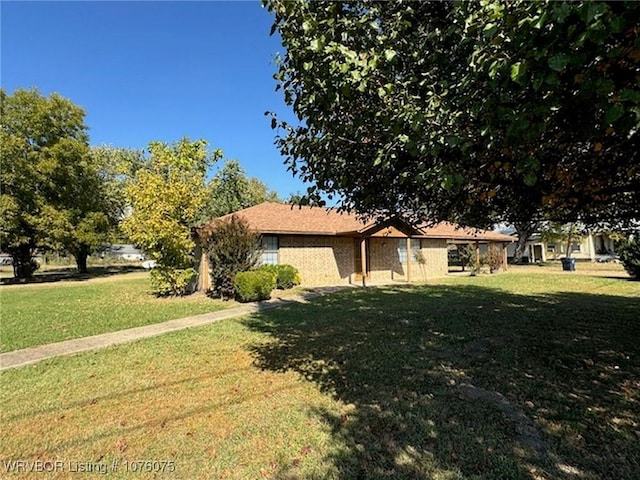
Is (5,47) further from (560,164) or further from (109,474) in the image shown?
(560,164)

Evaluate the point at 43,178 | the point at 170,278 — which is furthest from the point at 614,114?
the point at 43,178

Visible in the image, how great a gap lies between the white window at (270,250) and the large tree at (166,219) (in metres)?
3.55

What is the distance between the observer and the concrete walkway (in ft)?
22.2

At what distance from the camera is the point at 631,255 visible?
57.4 feet

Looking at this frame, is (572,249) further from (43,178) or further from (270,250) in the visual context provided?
(43,178)

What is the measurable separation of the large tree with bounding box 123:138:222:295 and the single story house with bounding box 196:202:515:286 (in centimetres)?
218

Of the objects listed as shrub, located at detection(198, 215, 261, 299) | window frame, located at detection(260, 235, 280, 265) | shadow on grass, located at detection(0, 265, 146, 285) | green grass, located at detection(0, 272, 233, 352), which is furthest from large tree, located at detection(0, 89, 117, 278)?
shrub, located at detection(198, 215, 261, 299)

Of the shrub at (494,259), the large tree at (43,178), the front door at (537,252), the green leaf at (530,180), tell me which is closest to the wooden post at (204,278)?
the large tree at (43,178)

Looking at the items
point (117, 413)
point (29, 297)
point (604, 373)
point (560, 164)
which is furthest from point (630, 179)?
point (29, 297)

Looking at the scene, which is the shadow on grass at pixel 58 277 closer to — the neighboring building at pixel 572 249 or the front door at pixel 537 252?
the neighboring building at pixel 572 249

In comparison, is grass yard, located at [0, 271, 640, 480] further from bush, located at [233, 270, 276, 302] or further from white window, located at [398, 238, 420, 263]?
white window, located at [398, 238, 420, 263]

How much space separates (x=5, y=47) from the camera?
32.0 feet

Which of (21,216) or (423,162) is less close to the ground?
(21,216)

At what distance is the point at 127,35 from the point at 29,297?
12958mm
